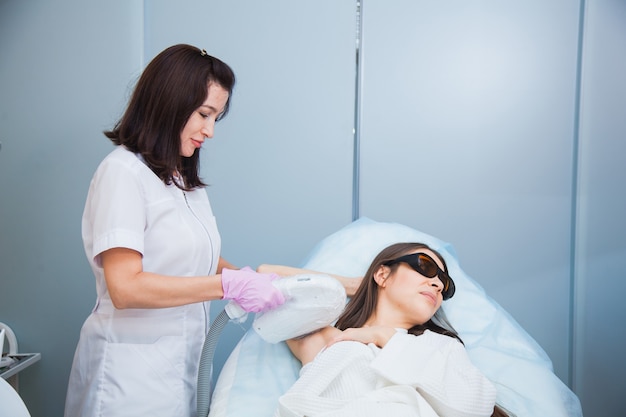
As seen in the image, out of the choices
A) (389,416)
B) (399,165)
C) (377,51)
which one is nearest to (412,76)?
(377,51)

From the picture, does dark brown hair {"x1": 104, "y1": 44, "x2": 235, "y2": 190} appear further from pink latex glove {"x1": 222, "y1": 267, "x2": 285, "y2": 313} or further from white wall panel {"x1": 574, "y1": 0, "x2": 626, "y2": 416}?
white wall panel {"x1": 574, "y1": 0, "x2": 626, "y2": 416}

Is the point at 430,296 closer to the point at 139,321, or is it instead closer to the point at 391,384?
the point at 391,384

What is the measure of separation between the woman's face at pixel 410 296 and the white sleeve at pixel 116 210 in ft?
2.34

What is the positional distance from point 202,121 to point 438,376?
0.79 m

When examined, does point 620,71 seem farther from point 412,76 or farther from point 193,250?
point 193,250

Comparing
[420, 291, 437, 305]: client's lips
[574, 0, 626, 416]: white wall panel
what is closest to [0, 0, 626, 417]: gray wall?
[574, 0, 626, 416]: white wall panel

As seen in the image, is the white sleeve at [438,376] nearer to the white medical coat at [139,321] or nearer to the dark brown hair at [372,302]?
the dark brown hair at [372,302]

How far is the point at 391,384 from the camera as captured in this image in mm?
1160

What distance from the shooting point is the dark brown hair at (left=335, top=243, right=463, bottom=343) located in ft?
5.12

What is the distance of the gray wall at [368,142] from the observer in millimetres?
2088

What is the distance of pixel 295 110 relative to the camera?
2191mm

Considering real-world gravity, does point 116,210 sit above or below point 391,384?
above

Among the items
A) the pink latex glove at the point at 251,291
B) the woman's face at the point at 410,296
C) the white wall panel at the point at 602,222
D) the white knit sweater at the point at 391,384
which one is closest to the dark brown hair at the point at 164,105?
the pink latex glove at the point at 251,291

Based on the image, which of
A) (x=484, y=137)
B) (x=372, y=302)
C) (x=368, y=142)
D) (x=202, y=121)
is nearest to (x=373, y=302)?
(x=372, y=302)
